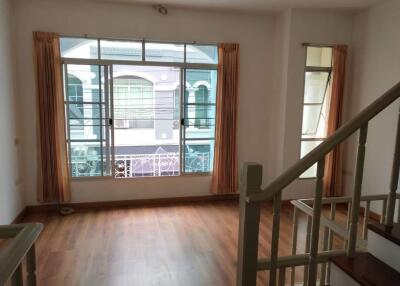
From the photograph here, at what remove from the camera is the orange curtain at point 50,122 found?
394 cm

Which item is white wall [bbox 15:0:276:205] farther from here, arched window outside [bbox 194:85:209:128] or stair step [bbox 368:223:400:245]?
stair step [bbox 368:223:400:245]

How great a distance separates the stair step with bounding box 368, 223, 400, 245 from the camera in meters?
1.50

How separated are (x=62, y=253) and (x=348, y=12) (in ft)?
16.1

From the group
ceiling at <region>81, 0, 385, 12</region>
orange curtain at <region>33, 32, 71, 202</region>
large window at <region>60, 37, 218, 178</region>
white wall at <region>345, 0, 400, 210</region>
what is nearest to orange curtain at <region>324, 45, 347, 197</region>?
white wall at <region>345, 0, 400, 210</region>

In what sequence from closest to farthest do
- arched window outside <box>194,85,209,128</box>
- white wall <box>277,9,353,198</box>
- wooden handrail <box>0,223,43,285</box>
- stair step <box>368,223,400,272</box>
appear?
wooden handrail <box>0,223,43,285</box>, stair step <box>368,223,400,272</box>, white wall <box>277,9,353,198</box>, arched window outside <box>194,85,209,128</box>

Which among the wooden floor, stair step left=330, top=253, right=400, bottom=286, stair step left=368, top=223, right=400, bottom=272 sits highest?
stair step left=368, top=223, right=400, bottom=272

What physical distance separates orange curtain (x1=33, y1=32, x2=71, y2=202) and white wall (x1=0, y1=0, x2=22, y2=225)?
0.95 feet

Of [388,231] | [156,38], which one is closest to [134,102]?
[156,38]

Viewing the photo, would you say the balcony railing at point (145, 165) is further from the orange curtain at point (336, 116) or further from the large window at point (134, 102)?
the orange curtain at point (336, 116)

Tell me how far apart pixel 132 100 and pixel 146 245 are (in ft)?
7.16

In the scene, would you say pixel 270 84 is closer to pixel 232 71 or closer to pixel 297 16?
pixel 232 71

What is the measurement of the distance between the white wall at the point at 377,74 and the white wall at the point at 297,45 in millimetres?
292

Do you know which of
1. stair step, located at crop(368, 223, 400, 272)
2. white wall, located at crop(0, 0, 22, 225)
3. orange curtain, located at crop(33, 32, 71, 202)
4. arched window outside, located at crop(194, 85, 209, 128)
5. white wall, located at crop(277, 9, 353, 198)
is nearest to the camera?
stair step, located at crop(368, 223, 400, 272)

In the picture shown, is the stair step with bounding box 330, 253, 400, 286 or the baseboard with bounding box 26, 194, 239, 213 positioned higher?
the stair step with bounding box 330, 253, 400, 286
